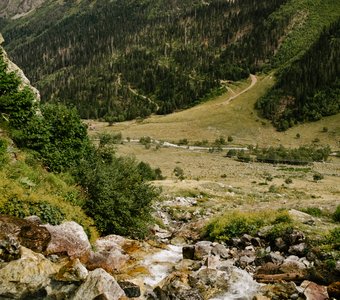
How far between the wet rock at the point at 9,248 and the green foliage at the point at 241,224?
1298 cm

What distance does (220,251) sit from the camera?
77.8 feet

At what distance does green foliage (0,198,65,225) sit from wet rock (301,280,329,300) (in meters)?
13.1

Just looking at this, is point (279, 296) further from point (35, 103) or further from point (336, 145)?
point (336, 145)

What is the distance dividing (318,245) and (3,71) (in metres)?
25.7

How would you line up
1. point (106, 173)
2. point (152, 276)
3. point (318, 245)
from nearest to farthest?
point (152, 276)
point (318, 245)
point (106, 173)

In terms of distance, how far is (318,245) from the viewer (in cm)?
2258

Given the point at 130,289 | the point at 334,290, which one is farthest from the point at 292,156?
the point at 130,289

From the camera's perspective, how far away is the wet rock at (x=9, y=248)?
18500mm

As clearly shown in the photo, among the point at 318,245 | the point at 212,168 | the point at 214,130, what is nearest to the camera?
the point at 318,245

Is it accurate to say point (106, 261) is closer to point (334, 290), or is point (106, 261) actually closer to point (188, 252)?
point (188, 252)

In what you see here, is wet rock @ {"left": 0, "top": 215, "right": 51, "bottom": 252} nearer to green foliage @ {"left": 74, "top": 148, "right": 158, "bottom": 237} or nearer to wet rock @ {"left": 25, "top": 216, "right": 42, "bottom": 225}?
wet rock @ {"left": 25, "top": 216, "right": 42, "bottom": 225}

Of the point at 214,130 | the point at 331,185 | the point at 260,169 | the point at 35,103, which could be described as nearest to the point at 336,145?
the point at 214,130

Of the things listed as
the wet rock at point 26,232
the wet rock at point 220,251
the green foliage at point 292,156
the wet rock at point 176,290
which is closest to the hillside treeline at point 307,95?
the green foliage at point 292,156

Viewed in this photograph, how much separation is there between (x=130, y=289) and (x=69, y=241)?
5.00 m
